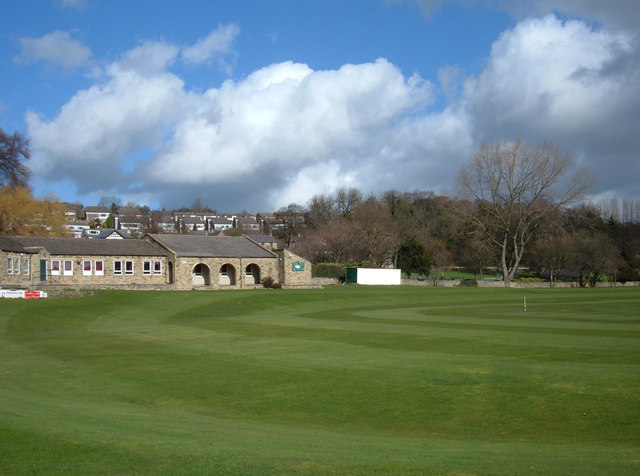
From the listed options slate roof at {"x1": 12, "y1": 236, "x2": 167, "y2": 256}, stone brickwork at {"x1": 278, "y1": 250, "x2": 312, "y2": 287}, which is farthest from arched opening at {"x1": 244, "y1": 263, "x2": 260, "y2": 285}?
slate roof at {"x1": 12, "y1": 236, "x2": 167, "y2": 256}

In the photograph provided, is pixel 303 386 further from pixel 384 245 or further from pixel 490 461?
pixel 384 245

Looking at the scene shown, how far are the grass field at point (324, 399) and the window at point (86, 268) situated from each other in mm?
28961

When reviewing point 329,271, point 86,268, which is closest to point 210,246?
point 86,268

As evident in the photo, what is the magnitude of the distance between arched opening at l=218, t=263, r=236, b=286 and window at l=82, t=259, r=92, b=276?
15141 mm

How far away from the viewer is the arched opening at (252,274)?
2867 inches

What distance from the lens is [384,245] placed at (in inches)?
4094

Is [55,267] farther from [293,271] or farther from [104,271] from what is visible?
[293,271]

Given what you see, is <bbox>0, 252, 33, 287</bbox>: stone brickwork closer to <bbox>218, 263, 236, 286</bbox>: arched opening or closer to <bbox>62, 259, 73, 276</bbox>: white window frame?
<bbox>62, 259, 73, 276</bbox>: white window frame

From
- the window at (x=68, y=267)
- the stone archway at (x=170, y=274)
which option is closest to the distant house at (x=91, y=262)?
the window at (x=68, y=267)

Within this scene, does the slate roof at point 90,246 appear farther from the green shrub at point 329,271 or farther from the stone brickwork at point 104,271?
the green shrub at point 329,271

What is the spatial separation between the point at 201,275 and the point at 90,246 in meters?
12.8

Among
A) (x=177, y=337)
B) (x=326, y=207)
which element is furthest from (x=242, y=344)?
(x=326, y=207)

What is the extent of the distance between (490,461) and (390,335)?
61.2 feet

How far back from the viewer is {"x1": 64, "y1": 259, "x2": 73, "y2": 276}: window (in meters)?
60.7
